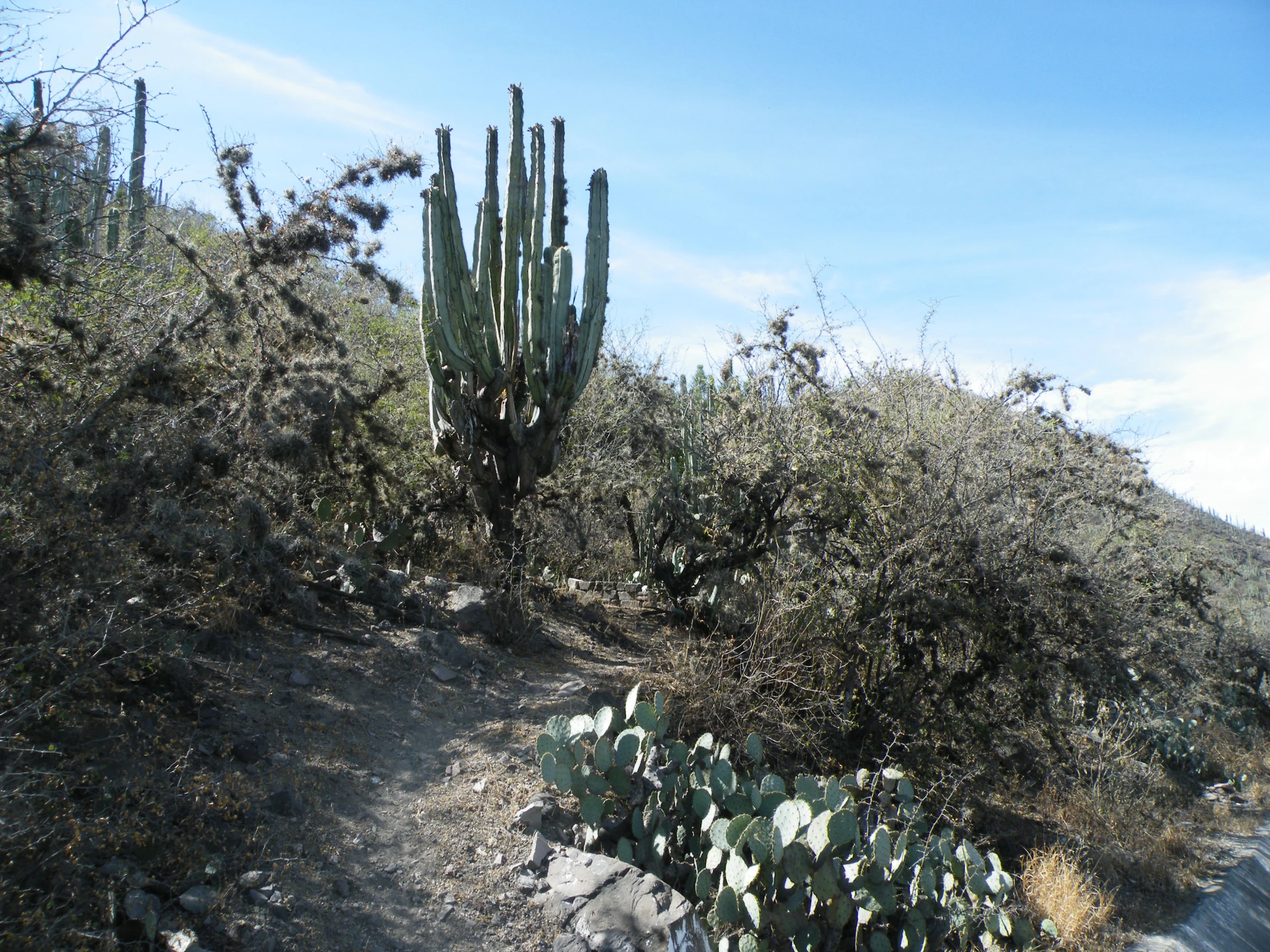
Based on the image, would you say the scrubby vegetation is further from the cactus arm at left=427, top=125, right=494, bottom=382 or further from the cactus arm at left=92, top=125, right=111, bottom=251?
the cactus arm at left=427, top=125, right=494, bottom=382

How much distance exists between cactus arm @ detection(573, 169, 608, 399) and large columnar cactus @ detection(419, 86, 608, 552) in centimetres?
1

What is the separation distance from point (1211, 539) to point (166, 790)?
62.5ft

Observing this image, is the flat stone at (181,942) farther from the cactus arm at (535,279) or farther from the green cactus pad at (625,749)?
the cactus arm at (535,279)

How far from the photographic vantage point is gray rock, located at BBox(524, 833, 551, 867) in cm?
465

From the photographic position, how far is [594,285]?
26.3 ft

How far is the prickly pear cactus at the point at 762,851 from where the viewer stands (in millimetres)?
4750

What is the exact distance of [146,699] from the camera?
182 inches

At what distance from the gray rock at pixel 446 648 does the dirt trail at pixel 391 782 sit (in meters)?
0.09

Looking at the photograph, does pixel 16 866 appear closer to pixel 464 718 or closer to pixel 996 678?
pixel 464 718

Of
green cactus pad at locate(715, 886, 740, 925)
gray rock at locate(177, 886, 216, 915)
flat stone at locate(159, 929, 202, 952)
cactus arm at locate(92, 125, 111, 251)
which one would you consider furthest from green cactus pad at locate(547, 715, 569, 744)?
cactus arm at locate(92, 125, 111, 251)

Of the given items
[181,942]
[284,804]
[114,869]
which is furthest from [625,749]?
[114,869]

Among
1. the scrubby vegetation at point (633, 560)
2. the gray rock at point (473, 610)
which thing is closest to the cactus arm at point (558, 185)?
the scrubby vegetation at point (633, 560)

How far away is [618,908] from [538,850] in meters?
0.63

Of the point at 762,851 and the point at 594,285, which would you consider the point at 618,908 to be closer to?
the point at 762,851
